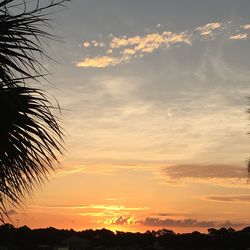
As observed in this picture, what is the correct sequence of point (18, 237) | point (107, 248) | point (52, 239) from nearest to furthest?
point (18, 237) < point (52, 239) < point (107, 248)

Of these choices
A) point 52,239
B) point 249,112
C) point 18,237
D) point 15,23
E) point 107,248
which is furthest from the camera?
point 107,248

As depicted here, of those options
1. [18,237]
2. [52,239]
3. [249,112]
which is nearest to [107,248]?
[52,239]

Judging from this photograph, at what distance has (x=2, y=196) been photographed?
18.1ft

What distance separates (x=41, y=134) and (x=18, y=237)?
6870cm

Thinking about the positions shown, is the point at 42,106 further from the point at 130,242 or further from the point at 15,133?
the point at 130,242

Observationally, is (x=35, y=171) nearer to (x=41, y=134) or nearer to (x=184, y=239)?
(x=41, y=134)

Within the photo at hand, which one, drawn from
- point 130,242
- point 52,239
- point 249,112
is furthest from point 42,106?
point 130,242

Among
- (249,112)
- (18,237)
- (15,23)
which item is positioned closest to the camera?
(15,23)

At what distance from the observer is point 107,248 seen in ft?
307

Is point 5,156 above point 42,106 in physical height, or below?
below

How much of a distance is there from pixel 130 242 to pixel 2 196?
→ 93765mm

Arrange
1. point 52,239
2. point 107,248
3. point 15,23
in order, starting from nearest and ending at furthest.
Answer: point 15,23 → point 52,239 → point 107,248

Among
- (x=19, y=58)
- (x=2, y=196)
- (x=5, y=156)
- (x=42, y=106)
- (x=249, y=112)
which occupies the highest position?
(x=249, y=112)

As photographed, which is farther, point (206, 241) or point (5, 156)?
point (206, 241)
